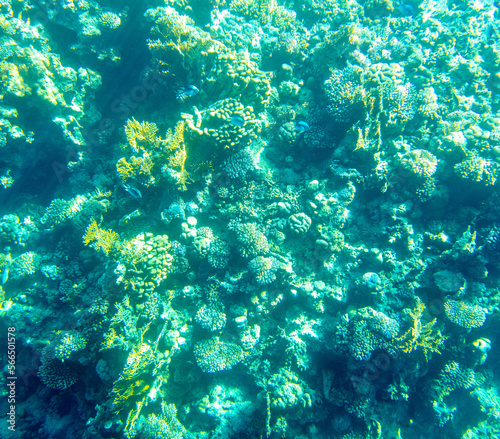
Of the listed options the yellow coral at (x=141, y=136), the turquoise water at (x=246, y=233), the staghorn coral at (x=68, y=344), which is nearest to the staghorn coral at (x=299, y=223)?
the turquoise water at (x=246, y=233)

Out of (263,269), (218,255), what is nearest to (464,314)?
(263,269)

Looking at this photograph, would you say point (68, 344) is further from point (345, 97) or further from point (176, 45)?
point (345, 97)

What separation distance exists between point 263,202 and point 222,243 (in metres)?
1.30

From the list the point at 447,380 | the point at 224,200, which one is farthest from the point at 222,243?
the point at 447,380

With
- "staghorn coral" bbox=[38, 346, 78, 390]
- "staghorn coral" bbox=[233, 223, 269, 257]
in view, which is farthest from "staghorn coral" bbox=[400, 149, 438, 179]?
"staghorn coral" bbox=[38, 346, 78, 390]

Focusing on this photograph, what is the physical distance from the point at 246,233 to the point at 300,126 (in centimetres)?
266

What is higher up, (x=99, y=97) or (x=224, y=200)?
(x=99, y=97)

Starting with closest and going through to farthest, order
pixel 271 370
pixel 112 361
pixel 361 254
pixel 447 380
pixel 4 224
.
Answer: pixel 112 361
pixel 271 370
pixel 361 254
pixel 447 380
pixel 4 224

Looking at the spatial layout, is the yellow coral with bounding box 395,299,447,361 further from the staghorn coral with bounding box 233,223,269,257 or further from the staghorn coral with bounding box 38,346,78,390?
the staghorn coral with bounding box 38,346,78,390

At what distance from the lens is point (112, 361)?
14.6ft

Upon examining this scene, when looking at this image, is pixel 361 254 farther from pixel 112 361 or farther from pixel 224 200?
pixel 112 361

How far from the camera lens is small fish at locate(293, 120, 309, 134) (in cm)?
525

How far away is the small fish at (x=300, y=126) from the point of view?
207 inches

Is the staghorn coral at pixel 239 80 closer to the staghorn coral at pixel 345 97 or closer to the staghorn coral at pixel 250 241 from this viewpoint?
the staghorn coral at pixel 345 97
